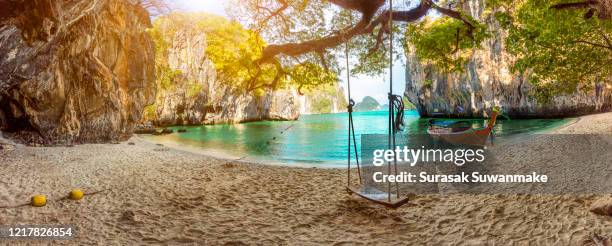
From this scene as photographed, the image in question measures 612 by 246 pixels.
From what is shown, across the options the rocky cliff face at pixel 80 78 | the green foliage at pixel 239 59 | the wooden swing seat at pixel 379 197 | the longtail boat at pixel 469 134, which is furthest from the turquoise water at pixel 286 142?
the wooden swing seat at pixel 379 197

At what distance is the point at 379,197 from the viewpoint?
18.6 feet

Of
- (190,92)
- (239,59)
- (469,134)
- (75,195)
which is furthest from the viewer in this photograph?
(190,92)

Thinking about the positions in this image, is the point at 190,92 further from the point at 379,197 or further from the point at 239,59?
the point at 379,197

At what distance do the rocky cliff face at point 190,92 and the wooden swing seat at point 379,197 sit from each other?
39694 millimetres

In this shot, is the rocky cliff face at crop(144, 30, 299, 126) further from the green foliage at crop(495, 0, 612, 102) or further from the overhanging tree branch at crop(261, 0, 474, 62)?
the green foliage at crop(495, 0, 612, 102)

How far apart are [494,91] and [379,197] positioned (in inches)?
1996

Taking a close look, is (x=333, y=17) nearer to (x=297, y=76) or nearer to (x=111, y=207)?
(x=297, y=76)

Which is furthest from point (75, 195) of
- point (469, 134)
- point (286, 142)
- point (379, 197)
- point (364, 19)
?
point (286, 142)

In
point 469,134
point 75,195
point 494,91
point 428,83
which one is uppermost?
point 428,83

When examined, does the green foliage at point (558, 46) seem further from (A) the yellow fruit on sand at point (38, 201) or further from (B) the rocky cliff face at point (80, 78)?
(B) the rocky cliff face at point (80, 78)

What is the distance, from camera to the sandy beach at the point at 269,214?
4.42 metres

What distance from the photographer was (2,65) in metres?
9.05

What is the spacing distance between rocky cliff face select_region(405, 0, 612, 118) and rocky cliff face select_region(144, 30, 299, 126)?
37.7 metres

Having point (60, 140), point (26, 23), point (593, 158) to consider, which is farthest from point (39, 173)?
point (593, 158)
